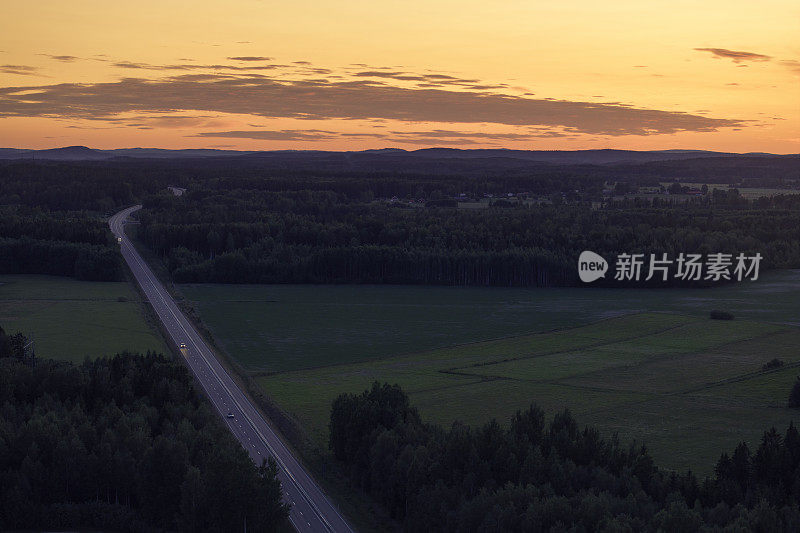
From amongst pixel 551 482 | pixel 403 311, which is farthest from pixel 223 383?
pixel 403 311

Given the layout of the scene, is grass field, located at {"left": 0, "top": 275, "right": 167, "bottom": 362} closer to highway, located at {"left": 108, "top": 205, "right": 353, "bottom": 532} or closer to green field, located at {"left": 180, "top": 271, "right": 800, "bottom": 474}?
highway, located at {"left": 108, "top": 205, "right": 353, "bottom": 532}

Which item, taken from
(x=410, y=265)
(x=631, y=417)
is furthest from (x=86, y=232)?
(x=631, y=417)

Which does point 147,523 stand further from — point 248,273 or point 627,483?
point 248,273

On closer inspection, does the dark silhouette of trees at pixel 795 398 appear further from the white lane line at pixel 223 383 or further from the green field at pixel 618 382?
the white lane line at pixel 223 383

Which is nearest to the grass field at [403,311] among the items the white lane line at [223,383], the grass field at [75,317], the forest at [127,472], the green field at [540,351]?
the green field at [540,351]

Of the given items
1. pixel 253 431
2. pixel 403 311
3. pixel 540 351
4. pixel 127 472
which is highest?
pixel 540 351

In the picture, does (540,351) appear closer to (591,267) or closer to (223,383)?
(223,383)
